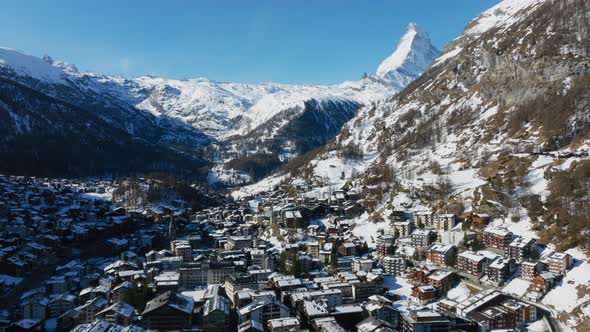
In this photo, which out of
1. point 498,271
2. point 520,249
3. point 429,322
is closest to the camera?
point 429,322

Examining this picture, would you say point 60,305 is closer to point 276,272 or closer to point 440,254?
point 276,272

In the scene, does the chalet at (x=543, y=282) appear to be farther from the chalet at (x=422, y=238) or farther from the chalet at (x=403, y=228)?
the chalet at (x=403, y=228)

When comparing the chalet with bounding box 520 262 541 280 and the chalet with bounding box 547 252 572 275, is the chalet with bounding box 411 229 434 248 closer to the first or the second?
the chalet with bounding box 520 262 541 280

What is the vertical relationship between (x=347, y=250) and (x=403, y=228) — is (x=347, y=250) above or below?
below

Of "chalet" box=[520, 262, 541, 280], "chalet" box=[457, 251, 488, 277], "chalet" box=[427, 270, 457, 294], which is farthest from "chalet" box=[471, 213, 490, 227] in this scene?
"chalet" box=[520, 262, 541, 280]

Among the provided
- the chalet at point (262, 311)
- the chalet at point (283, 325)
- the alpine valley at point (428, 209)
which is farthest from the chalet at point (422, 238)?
the chalet at point (283, 325)

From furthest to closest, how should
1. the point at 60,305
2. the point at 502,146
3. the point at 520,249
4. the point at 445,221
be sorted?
the point at 502,146 → the point at 445,221 → the point at 520,249 → the point at 60,305

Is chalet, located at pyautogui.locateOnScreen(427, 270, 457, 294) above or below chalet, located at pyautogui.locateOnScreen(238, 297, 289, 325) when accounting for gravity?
above

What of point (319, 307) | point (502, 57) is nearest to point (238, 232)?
point (319, 307)

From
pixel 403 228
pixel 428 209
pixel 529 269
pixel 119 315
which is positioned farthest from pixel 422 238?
pixel 119 315
